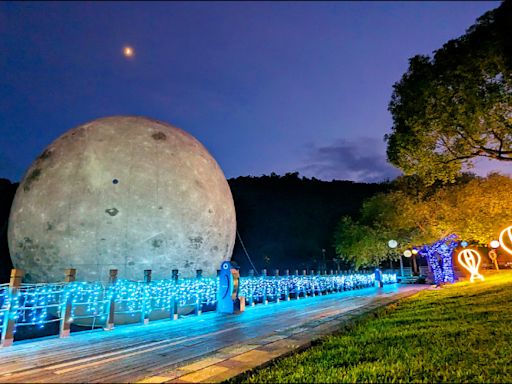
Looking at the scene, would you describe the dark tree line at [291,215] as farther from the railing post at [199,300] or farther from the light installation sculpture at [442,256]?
the railing post at [199,300]

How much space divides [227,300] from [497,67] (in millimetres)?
12088

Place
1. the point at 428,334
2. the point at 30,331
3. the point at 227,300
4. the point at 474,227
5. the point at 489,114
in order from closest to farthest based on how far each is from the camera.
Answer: the point at 428,334, the point at 30,331, the point at 489,114, the point at 227,300, the point at 474,227

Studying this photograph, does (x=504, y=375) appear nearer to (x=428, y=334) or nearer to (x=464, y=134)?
(x=428, y=334)

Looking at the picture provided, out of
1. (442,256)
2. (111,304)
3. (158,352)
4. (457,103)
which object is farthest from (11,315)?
(442,256)

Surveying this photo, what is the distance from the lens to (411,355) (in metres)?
5.24

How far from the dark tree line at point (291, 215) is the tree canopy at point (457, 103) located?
28.1 m

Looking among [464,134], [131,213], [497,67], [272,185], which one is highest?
[272,185]

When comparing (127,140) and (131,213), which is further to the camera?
(127,140)

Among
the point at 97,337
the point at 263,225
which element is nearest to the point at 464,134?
the point at 97,337

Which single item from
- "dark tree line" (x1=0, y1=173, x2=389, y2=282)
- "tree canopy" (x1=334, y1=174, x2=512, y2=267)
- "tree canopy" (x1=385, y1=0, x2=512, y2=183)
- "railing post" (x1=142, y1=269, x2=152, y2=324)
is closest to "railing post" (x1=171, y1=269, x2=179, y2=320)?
"railing post" (x1=142, y1=269, x2=152, y2=324)

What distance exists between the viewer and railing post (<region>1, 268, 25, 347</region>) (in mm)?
7138

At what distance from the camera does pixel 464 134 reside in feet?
41.5

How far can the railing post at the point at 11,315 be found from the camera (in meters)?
7.14

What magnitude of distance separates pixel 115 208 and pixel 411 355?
923 centimetres
